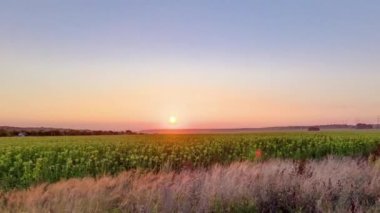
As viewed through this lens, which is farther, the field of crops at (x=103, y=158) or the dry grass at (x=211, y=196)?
the field of crops at (x=103, y=158)

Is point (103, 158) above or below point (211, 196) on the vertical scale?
above

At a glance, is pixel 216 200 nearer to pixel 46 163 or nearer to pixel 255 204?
pixel 255 204

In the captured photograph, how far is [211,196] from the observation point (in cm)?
730

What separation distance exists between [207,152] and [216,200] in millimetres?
13348

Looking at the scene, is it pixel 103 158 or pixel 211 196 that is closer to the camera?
pixel 211 196

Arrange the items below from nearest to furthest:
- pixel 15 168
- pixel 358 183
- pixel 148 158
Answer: pixel 358 183, pixel 15 168, pixel 148 158

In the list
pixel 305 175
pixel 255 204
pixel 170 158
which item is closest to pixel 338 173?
pixel 305 175

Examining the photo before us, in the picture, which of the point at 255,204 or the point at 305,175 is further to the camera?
the point at 305,175

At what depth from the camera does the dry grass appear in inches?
263

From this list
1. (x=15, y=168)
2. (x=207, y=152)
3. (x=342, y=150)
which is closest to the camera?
(x=15, y=168)

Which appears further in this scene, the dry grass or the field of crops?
the field of crops

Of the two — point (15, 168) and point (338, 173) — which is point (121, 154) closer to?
point (15, 168)

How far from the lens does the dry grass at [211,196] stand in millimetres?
6691

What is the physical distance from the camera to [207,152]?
808 inches
